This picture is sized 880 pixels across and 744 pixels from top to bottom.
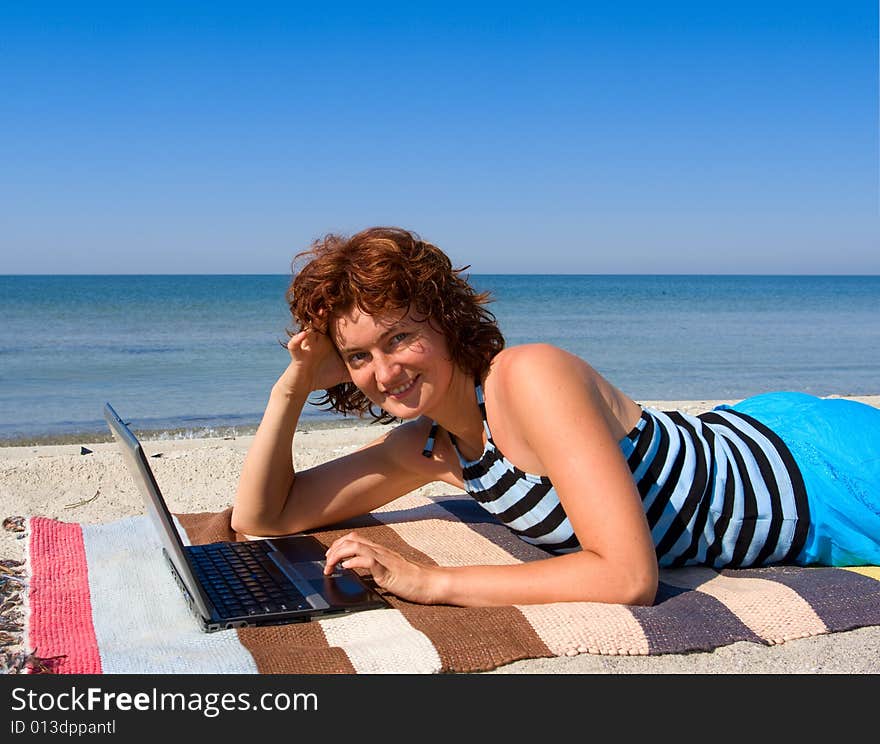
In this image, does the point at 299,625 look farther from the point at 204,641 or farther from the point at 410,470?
the point at 410,470

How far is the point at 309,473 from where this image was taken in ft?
12.3

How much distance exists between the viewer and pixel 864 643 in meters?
2.67

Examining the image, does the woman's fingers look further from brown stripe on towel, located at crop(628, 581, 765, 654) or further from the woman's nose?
brown stripe on towel, located at crop(628, 581, 765, 654)

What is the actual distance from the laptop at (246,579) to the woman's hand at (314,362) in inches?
25.3

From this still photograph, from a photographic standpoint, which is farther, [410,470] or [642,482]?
[410,470]

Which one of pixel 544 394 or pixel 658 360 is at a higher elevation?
pixel 544 394

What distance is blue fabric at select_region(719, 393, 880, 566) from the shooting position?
3.15m

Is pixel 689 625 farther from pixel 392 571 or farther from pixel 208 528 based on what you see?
pixel 208 528

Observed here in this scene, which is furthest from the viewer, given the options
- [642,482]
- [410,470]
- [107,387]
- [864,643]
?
[107,387]

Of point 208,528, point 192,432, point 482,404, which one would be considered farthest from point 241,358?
point 482,404

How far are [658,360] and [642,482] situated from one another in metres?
13.8

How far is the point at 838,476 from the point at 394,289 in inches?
69.5

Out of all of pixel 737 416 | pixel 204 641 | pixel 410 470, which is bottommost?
pixel 204 641
